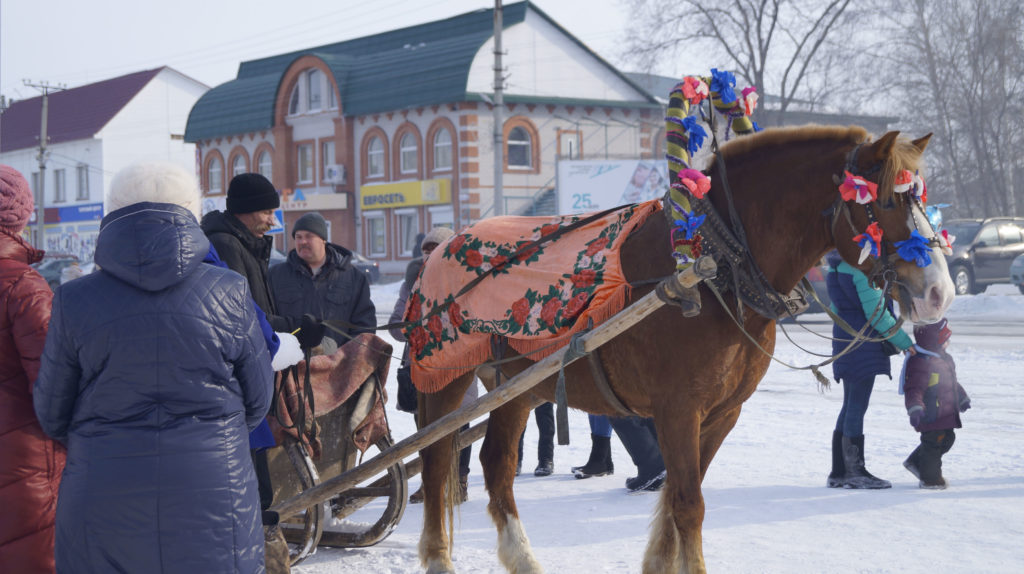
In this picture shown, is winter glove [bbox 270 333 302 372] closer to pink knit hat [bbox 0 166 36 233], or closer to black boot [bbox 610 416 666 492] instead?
pink knit hat [bbox 0 166 36 233]

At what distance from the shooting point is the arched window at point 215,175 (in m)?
46.4

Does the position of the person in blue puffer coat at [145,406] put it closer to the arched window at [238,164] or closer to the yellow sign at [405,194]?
the yellow sign at [405,194]

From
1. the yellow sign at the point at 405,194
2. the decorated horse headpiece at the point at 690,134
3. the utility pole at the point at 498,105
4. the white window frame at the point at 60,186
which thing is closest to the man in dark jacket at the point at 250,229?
the decorated horse headpiece at the point at 690,134

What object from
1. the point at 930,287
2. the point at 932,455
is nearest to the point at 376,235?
the point at 932,455

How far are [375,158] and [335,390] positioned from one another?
35608mm

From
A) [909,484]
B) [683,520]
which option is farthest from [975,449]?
[683,520]

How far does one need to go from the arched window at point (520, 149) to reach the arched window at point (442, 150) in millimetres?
2189

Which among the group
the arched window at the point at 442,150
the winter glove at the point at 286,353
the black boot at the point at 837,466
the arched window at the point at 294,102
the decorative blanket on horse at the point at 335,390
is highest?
the arched window at the point at 294,102

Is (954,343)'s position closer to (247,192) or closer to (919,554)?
(919,554)

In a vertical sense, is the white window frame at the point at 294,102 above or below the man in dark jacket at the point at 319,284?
above

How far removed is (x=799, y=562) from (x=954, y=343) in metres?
10.6

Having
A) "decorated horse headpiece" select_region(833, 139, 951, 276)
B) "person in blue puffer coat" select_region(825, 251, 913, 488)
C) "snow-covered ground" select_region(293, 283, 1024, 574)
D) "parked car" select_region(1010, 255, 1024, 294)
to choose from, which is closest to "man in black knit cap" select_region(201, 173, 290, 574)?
"snow-covered ground" select_region(293, 283, 1024, 574)

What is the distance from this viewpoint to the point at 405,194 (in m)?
38.4

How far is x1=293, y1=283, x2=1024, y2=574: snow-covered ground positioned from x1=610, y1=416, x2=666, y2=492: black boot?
0.41ft
